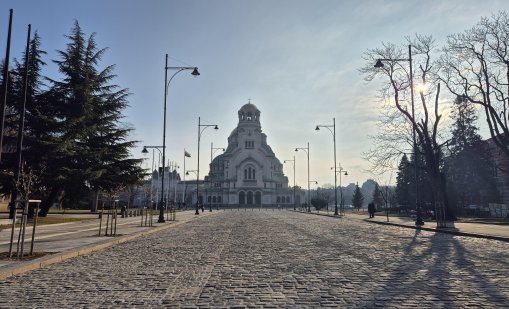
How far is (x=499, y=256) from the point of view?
11875 mm

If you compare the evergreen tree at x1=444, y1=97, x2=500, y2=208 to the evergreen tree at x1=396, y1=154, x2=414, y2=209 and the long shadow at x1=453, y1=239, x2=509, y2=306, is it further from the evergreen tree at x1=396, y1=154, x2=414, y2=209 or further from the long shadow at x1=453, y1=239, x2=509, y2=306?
the long shadow at x1=453, y1=239, x2=509, y2=306

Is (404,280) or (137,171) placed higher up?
(137,171)

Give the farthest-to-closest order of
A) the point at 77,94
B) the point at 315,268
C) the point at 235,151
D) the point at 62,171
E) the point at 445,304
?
the point at 235,151 → the point at 77,94 → the point at 62,171 → the point at 315,268 → the point at 445,304

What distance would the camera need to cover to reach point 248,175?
115 meters

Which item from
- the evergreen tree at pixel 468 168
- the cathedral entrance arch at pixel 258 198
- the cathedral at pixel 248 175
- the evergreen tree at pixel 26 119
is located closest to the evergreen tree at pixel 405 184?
the evergreen tree at pixel 468 168

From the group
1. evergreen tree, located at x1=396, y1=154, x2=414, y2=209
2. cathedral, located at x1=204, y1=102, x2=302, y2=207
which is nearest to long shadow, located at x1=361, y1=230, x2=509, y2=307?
evergreen tree, located at x1=396, y1=154, x2=414, y2=209

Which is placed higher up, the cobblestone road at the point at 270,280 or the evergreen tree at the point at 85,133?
the evergreen tree at the point at 85,133

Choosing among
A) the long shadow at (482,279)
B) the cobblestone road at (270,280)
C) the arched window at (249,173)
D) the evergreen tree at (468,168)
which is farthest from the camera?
the arched window at (249,173)

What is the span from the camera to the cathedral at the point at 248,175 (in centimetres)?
11406

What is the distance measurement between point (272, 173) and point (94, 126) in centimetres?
8704

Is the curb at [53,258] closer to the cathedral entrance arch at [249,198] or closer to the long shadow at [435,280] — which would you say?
the long shadow at [435,280]

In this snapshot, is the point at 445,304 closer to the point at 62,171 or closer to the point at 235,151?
the point at 62,171

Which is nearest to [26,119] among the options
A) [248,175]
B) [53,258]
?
[53,258]

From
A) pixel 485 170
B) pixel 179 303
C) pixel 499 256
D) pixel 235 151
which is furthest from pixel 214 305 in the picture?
pixel 235 151
